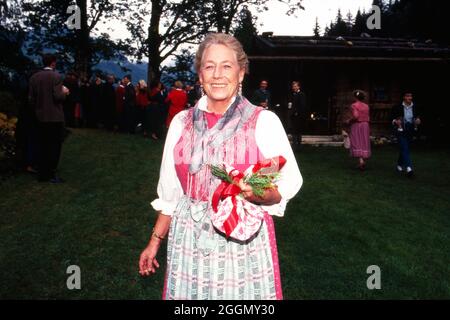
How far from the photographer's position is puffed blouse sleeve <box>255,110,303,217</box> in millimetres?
2186

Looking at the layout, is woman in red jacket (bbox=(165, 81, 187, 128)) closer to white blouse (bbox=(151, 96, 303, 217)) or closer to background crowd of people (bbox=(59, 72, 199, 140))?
background crowd of people (bbox=(59, 72, 199, 140))

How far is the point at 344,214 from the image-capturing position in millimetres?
7254

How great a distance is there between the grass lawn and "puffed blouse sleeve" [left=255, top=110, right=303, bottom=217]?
8.21 feet

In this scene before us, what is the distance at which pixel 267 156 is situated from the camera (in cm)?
220

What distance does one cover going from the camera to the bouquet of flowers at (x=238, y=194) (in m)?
1.98

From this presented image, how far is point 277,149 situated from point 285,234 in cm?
A: 427

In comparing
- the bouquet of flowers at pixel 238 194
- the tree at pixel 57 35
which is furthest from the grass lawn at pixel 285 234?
the tree at pixel 57 35

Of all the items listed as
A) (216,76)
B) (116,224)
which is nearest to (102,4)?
(116,224)

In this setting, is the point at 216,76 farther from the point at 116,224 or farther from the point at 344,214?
the point at 344,214

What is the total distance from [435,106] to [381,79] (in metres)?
2.76

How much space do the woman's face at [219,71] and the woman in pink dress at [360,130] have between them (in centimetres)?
938

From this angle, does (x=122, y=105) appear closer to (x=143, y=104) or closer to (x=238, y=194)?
(x=143, y=104)

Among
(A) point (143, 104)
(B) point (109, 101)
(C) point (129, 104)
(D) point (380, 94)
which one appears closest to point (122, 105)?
(C) point (129, 104)

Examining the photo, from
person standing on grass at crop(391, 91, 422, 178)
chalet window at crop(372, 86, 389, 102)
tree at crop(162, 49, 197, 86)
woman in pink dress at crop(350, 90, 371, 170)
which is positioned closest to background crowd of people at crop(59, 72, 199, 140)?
woman in pink dress at crop(350, 90, 371, 170)
